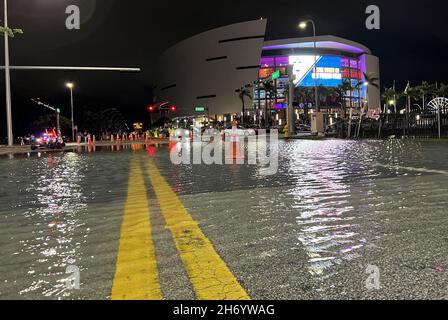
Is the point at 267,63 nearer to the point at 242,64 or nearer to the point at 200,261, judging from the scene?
the point at 242,64

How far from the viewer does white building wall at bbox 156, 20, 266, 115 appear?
475 feet

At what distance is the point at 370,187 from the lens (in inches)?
301

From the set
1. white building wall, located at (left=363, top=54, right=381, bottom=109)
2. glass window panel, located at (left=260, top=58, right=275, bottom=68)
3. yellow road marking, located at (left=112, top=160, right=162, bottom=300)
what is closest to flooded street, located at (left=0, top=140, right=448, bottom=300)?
yellow road marking, located at (left=112, top=160, right=162, bottom=300)

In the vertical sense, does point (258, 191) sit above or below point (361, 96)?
below

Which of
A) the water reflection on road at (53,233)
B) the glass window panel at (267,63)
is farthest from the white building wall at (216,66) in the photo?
the water reflection on road at (53,233)

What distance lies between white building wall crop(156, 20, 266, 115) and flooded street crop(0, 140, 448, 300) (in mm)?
137568

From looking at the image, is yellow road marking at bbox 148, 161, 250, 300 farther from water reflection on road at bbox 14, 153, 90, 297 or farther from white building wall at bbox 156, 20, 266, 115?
white building wall at bbox 156, 20, 266, 115

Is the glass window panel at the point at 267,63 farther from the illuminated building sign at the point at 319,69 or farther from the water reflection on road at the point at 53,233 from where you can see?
the water reflection on road at the point at 53,233

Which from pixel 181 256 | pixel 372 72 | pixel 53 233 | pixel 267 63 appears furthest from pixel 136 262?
pixel 372 72

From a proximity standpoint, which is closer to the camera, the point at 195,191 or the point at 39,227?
the point at 39,227
